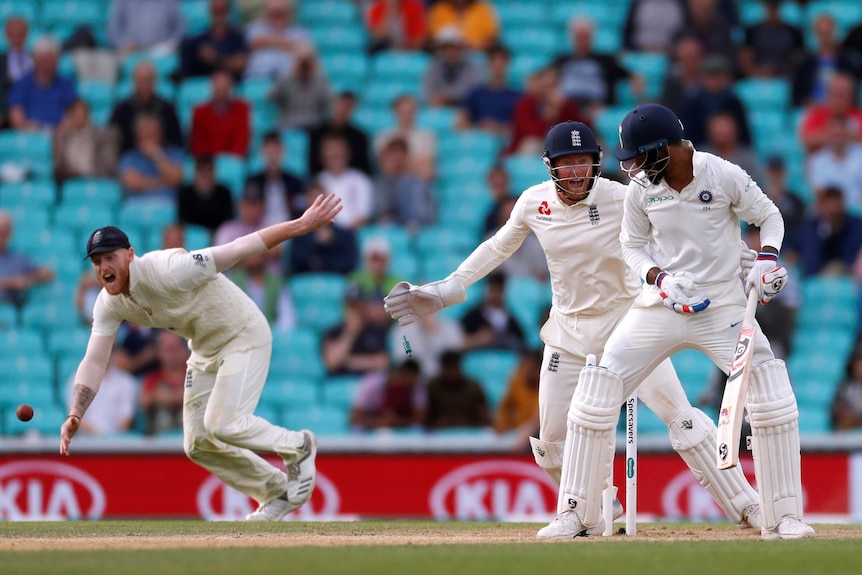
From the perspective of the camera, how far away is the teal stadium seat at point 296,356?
40.6 feet

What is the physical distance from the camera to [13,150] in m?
14.2

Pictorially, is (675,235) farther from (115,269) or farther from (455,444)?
(455,444)

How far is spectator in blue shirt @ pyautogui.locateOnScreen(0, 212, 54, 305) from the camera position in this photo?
42.0 feet

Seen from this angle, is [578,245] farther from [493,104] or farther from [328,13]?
[328,13]

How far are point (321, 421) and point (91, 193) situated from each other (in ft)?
11.6

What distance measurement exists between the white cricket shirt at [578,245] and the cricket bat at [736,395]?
3.32 ft

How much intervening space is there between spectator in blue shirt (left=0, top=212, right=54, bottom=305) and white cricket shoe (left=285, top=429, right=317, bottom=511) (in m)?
4.73

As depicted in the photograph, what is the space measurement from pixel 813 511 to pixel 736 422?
4.37 metres

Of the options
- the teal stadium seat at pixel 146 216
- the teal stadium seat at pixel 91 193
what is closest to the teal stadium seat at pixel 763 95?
the teal stadium seat at pixel 146 216

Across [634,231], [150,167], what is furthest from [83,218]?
[634,231]

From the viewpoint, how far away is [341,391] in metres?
12.2

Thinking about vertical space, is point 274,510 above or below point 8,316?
below

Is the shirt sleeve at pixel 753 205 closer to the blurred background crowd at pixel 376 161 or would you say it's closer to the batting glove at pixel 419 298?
the batting glove at pixel 419 298

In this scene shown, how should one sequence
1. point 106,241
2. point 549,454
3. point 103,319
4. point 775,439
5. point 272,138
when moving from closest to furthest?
point 775,439
point 549,454
point 106,241
point 103,319
point 272,138
